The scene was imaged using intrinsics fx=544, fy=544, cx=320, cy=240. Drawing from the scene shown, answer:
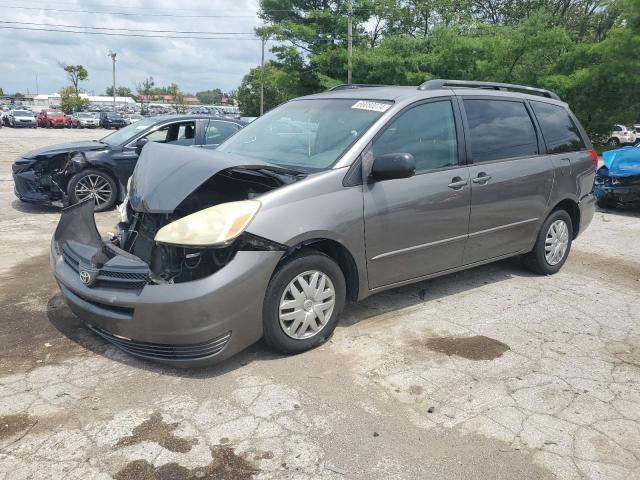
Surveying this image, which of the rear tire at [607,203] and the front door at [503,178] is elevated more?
the front door at [503,178]

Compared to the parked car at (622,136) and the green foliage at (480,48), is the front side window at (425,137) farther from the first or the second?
the parked car at (622,136)

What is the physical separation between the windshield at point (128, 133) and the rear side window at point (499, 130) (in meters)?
5.78

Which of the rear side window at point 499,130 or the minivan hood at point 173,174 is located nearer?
the minivan hood at point 173,174

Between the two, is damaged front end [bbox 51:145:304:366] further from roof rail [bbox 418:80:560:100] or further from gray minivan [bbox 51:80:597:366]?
roof rail [bbox 418:80:560:100]

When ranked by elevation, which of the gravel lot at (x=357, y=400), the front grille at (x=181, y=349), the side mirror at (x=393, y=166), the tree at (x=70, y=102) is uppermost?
the tree at (x=70, y=102)

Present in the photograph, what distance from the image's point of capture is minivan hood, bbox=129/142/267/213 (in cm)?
340


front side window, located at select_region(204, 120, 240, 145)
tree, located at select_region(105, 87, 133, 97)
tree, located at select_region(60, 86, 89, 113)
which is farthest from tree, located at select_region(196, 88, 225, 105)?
front side window, located at select_region(204, 120, 240, 145)

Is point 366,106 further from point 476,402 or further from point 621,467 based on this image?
point 621,467

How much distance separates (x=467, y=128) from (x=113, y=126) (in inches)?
1823

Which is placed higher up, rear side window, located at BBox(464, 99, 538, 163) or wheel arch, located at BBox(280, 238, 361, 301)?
rear side window, located at BBox(464, 99, 538, 163)

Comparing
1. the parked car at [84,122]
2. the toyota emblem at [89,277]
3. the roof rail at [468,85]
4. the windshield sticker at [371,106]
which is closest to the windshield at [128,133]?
the windshield sticker at [371,106]

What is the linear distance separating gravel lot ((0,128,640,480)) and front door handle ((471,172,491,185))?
107cm

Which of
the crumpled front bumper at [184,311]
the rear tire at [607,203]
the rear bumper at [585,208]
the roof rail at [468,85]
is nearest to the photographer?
the crumpled front bumper at [184,311]

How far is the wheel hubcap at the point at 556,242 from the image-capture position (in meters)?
5.52
